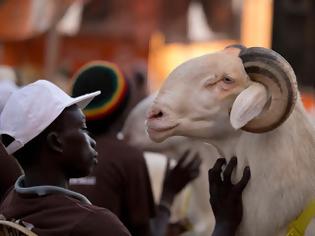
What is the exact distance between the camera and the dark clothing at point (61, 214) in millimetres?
2996

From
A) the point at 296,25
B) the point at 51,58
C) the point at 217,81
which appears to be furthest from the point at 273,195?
the point at 296,25

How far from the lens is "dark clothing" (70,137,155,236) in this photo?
4.76 m

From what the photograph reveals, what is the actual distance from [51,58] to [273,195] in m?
8.53

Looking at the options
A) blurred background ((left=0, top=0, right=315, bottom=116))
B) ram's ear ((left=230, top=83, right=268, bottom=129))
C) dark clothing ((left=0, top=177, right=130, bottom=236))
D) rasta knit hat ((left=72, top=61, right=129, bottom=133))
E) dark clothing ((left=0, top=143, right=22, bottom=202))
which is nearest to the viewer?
dark clothing ((left=0, top=177, right=130, bottom=236))

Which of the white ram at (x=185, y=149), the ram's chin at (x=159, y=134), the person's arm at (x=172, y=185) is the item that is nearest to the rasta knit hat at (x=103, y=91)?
the person's arm at (x=172, y=185)

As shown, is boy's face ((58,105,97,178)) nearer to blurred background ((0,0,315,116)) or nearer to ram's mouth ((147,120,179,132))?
ram's mouth ((147,120,179,132))

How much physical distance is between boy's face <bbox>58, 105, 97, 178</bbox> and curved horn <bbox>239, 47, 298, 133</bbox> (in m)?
0.64

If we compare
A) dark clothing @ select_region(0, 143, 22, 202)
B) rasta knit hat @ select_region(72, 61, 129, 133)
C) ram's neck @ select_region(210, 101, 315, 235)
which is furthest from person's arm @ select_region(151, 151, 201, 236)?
ram's neck @ select_region(210, 101, 315, 235)

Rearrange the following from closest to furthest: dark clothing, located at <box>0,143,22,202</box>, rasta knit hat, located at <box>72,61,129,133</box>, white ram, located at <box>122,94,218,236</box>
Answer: dark clothing, located at <box>0,143,22,202</box> → rasta knit hat, located at <box>72,61,129,133</box> → white ram, located at <box>122,94,218,236</box>

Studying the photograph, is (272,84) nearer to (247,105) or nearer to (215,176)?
(247,105)

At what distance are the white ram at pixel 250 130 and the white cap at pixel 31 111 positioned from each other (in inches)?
20.0

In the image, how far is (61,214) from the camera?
303 centimetres

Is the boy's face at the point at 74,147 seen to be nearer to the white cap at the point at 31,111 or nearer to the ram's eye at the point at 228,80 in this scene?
the white cap at the point at 31,111

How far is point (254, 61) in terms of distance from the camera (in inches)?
137
